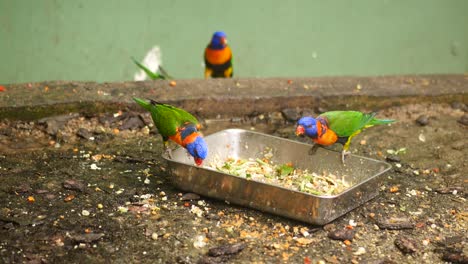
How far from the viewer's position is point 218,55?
6316 mm

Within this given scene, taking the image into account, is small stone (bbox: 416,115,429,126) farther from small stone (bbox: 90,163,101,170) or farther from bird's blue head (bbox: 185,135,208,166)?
small stone (bbox: 90,163,101,170)

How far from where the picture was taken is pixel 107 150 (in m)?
4.57

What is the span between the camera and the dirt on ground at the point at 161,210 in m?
3.30

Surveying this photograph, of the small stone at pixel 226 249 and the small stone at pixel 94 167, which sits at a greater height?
the small stone at pixel 94 167

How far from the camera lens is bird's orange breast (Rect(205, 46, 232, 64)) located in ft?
20.8

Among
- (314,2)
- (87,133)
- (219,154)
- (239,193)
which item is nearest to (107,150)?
(87,133)

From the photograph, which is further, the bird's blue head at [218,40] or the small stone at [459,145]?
the bird's blue head at [218,40]

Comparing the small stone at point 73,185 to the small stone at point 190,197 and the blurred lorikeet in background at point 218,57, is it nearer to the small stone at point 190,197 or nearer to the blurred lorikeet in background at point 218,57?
the small stone at point 190,197

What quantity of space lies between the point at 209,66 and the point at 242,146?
2374mm

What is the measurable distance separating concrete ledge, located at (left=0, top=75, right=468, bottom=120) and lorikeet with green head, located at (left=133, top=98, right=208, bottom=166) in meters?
0.78

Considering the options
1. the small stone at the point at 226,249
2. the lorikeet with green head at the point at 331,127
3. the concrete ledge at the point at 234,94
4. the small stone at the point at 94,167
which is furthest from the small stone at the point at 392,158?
the small stone at the point at 94,167

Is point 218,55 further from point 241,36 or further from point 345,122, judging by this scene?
point 345,122

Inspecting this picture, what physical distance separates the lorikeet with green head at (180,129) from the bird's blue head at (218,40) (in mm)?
2183

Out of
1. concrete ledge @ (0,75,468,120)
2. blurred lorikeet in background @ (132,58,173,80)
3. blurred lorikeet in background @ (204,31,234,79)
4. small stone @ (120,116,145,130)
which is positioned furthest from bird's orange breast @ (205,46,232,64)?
small stone @ (120,116,145,130)
